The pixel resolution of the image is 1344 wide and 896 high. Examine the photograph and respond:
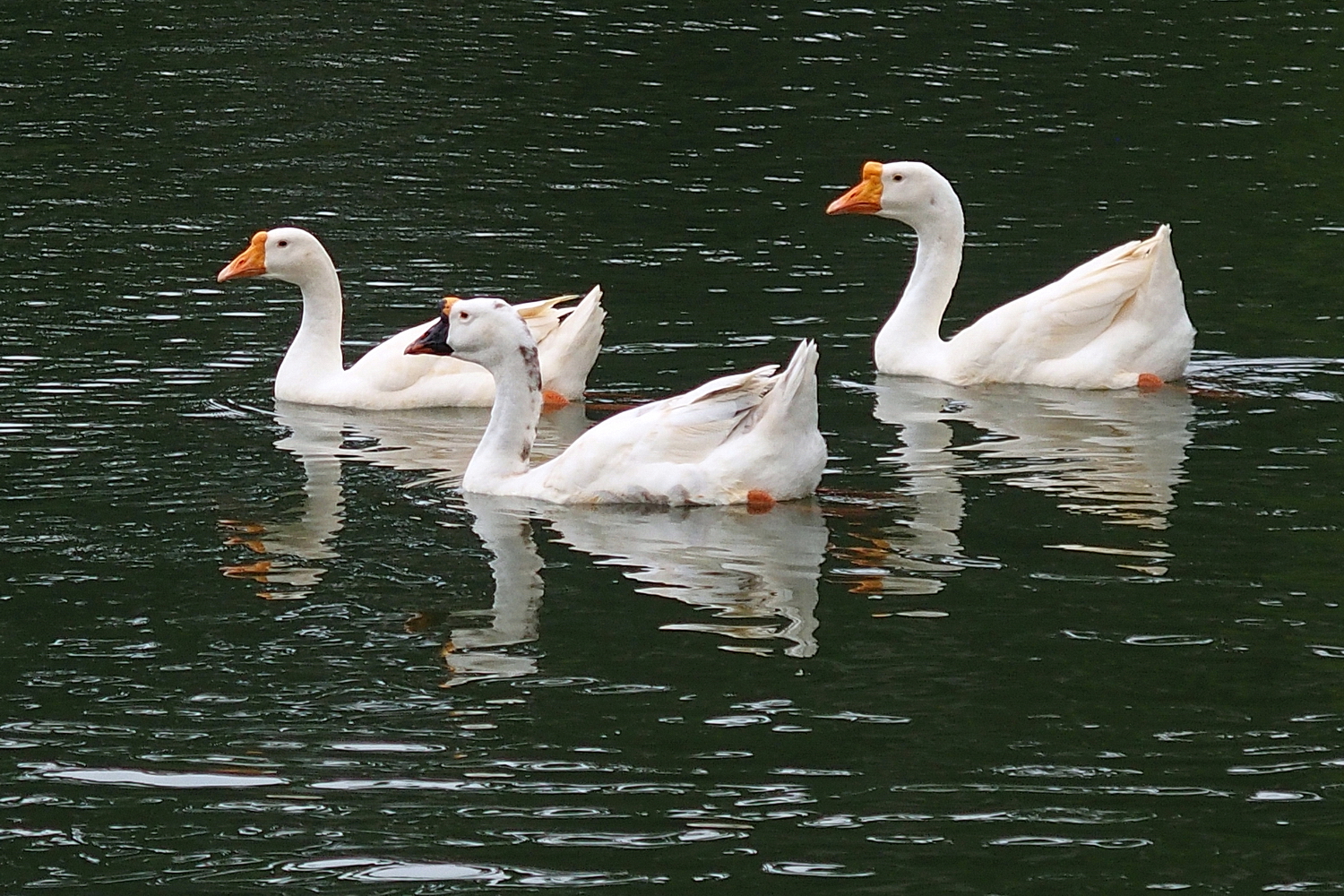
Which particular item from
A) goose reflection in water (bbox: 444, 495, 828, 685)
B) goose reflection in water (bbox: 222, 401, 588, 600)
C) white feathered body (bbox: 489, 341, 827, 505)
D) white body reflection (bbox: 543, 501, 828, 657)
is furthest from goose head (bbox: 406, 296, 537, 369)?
white body reflection (bbox: 543, 501, 828, 657)

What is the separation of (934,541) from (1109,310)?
17.2 ft

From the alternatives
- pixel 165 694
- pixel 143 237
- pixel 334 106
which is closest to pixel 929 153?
pixel 334 106

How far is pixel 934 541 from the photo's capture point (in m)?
12.3

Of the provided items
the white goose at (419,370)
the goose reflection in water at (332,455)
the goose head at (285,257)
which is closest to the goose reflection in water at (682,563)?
the goose reflection in water at (332,455)

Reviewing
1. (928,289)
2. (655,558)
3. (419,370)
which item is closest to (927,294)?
(928,289)

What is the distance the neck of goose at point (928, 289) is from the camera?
57.8 ft

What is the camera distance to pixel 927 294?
17953mm

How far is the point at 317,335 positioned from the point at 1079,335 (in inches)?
227

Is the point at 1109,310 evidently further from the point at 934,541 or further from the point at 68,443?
the point at 68,443

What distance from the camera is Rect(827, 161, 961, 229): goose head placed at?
59.6ft

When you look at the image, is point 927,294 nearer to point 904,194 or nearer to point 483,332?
point 904,194

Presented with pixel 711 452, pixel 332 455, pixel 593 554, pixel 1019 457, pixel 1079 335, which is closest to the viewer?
pixel 593 554

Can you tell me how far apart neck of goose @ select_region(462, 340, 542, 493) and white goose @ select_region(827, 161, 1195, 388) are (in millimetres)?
4555

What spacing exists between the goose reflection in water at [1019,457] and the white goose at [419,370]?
7.39ft
